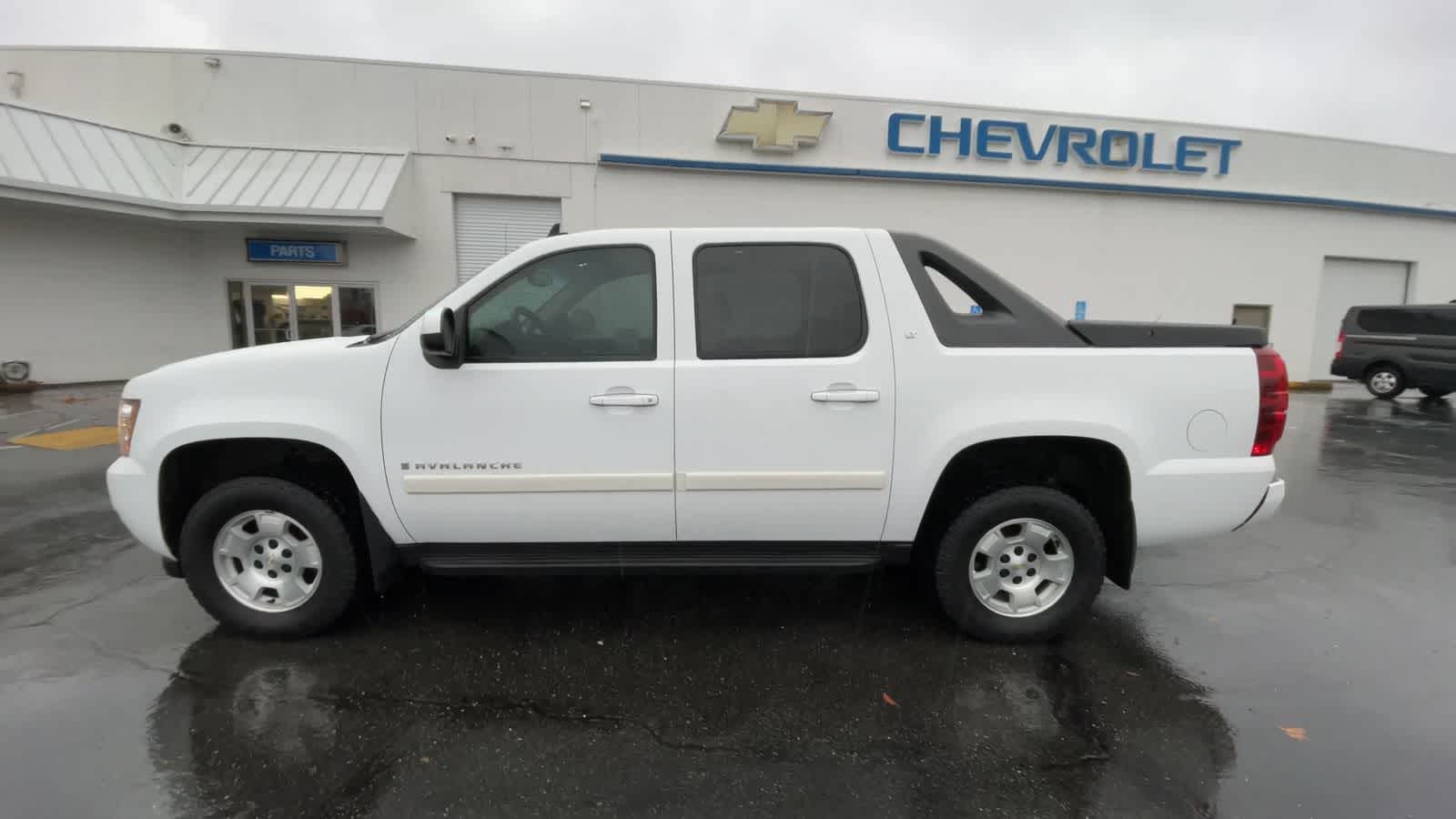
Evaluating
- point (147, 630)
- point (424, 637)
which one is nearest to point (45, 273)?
point (147, 630)

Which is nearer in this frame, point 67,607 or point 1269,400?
point 1269,400

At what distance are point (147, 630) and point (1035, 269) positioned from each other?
1716cm

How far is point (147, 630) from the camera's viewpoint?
132 inches

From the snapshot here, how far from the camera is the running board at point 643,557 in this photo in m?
3.16

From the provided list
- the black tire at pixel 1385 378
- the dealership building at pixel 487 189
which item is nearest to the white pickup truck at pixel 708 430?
the dealership building at pixel 487 189

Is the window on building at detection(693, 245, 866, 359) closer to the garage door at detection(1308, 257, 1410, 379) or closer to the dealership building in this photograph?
the dealership building

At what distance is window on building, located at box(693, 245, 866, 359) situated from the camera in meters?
3.08

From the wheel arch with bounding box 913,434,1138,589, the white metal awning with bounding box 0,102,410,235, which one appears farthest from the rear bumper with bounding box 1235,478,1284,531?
the white metal awning with bounding box 0,102,410,235

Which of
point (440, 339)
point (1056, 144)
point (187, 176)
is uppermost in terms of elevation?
point (1056, 144)

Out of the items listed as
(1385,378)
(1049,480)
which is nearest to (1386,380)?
(1385,378)

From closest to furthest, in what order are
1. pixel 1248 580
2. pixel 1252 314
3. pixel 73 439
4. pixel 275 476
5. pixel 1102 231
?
pixel 275 476
pixel 1248 580
pixel 73 439
pixel 1102 231
pixel 1252 314

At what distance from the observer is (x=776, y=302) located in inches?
124

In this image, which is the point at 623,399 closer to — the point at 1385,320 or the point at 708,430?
the point at 708,430

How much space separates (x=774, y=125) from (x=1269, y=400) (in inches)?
526
